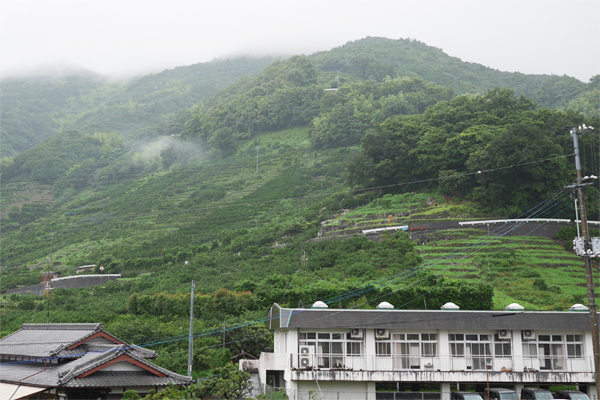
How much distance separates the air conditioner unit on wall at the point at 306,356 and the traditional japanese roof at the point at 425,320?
914mm

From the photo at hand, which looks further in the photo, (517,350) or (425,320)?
(517,350)

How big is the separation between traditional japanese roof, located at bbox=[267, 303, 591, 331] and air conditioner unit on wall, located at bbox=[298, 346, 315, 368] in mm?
914

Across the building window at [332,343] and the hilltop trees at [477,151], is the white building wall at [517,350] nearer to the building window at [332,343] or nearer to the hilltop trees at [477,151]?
the building window at [332,343]

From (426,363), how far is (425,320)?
1614 mm

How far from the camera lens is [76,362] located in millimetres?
20844

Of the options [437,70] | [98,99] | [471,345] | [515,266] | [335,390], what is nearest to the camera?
[335,390]

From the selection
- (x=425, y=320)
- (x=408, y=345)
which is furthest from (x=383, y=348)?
(x=425, y=320)

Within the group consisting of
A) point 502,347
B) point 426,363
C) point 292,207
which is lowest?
point 426,363

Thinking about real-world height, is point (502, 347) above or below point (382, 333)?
below

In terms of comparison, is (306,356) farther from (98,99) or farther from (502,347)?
(98,99)

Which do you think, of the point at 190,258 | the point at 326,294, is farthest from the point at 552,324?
the point at 190,258

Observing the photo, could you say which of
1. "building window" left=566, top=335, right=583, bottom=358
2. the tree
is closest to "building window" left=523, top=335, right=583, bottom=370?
"building window" left=566, top=335, right=583, bottom=358

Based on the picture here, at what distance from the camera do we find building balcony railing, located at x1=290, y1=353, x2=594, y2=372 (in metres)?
21.7

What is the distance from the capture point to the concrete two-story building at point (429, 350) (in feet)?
69.8
